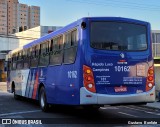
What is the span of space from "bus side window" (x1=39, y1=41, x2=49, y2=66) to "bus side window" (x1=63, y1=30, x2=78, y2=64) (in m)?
2.26

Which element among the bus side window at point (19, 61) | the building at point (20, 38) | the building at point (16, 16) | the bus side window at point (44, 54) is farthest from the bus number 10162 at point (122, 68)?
the building at point (16, 16)

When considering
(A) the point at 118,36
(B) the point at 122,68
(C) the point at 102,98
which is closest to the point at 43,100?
(C) the point at 102,98

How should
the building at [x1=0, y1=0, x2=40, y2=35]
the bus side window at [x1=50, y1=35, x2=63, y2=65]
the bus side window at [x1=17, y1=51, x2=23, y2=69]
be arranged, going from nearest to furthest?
the bus side window at [x1=50, y1=35, x2=63, y2=65] < the bus side window at [x1=17, y1=51, x2=23, y2=69] < the building at [x1=0, y1=0, x2=40, y2=35]

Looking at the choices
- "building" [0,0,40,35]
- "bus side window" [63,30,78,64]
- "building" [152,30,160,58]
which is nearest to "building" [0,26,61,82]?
"building" [0,0,40,35]

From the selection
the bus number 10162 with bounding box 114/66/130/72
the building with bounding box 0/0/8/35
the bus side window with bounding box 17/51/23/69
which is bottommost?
the bus number 10162 with bounding box 114/66/130/72

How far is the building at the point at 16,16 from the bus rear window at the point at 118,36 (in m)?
48.7

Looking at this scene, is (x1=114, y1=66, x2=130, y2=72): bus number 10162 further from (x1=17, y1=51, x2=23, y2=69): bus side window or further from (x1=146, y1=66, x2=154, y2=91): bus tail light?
(x1=17, y1=51, x2=23, y2=69): bus side window

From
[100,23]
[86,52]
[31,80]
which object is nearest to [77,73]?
[86,52]

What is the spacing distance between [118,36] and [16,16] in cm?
5405

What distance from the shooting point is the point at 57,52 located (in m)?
12.9

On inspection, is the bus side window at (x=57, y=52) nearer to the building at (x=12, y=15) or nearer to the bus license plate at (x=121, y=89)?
the bus license plate at (x=121, y=89)

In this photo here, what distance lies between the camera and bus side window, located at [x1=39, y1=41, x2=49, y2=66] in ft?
Answer: 46.7

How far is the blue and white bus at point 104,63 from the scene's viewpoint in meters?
10.5

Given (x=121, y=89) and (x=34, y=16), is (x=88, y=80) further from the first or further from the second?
(x=34, y=16)
